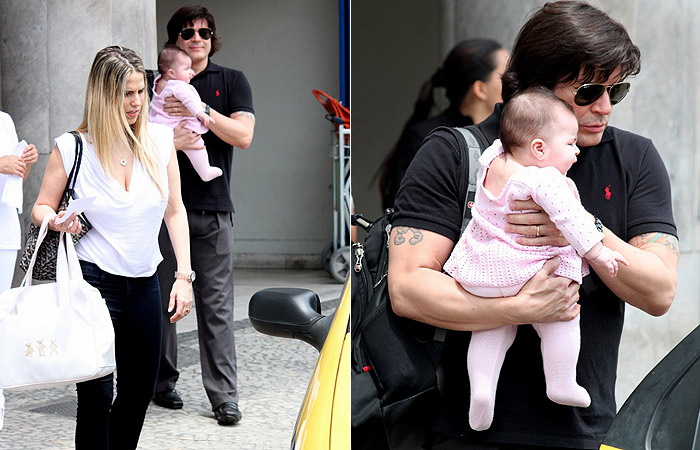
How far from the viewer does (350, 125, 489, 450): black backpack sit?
1.29 m

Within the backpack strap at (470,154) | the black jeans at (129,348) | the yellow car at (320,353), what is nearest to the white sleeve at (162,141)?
the black jeans at (129,348)

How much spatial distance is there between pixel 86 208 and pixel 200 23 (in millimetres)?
1677

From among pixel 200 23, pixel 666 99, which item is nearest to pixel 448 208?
pixel 666 99

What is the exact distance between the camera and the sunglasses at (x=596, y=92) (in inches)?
46.6

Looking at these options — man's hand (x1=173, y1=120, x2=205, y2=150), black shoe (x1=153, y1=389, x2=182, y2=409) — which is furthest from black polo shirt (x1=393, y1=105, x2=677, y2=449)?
black shoe (x1=153, y1=389, x2=182, y2=409)

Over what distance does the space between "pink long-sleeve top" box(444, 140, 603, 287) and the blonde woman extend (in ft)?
6.83

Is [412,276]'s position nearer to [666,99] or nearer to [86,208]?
[666,99]

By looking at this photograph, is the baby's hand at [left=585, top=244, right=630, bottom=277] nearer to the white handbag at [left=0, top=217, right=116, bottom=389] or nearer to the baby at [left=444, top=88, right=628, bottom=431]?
the baby at [left=444, top=88, right=628, bottom=431]

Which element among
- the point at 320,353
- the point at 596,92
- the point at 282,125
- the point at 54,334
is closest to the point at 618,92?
the point at 596,92

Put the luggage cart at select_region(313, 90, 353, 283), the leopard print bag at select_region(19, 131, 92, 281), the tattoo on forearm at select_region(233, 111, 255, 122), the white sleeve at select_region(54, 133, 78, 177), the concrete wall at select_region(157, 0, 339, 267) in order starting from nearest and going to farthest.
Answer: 1. the leopard print bag at select_region(19, 131, 92, 281)
2. the white sleeve at select_region(54, 133, 78, 177)
3. the tattoo on forearm at select_region(233, 111, 255, 122)
4. the luggage cart at select_region(313, 90, 353, 283)
5. the concrete wall at select_region(157, 0, 339, 267)

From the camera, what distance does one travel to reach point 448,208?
1291 millimetres

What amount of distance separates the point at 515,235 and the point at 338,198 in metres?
8.70

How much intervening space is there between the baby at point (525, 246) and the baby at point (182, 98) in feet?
10.0

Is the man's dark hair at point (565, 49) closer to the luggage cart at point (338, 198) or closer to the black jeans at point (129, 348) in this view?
the black jeans at point (129, 348)
